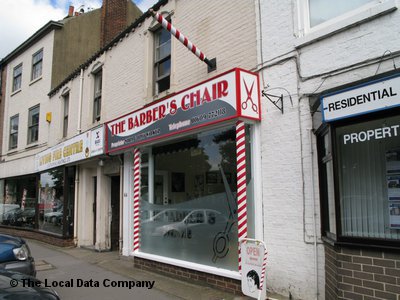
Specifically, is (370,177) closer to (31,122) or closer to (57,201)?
(57,201)

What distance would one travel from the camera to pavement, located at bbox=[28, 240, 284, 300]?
6594 millimetres

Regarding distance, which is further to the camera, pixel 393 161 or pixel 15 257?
pixel 15 257

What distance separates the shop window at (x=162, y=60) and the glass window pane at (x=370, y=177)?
5.45m

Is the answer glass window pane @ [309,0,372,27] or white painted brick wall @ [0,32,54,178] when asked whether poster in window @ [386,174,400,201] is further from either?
white painted brick wall @ [0,32,54,178]

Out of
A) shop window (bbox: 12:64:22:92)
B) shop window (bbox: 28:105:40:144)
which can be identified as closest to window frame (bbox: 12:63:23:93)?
shop window (bbox: 12:64:22:92)

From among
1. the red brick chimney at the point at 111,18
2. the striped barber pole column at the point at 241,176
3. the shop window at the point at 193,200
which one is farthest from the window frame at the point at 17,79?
the striped barber pole column at the point at 241,176

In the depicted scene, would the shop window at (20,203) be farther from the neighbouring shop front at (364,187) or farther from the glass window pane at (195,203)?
the neighbouring shop front at (364,187)

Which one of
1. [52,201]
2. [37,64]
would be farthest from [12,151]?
[52,201]

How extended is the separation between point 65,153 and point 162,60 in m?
5.41

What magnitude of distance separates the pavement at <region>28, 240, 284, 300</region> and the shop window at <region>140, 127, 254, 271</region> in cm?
56

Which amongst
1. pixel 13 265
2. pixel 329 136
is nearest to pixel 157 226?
pixel 13 265

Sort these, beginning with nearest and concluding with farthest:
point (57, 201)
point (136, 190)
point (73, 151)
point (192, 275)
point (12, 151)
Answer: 1. point (192, 275)
2. point (136, 190)
3. point (73, 151)
4. point (57, 201)
5. point (12, 151)

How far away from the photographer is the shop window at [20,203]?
15734 mm

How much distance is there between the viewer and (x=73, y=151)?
483 inches
